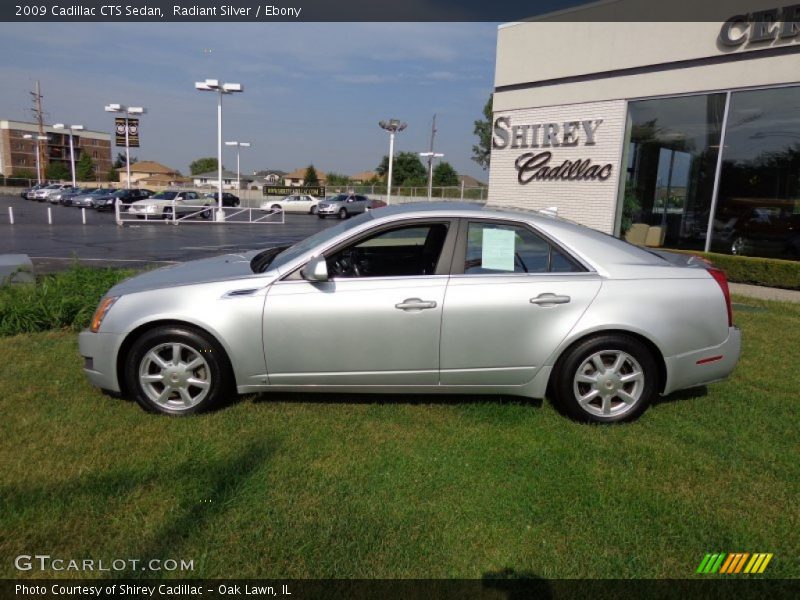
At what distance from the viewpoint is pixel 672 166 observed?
12656 millimetres

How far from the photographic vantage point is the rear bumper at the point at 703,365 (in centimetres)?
388

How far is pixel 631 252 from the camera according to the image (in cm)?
409

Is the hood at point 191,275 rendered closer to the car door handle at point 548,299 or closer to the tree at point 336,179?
the car door handle at point 548,299

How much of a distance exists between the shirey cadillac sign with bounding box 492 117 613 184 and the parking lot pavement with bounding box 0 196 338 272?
764 centimetres

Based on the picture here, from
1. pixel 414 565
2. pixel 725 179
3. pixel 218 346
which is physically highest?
pixel 725 179

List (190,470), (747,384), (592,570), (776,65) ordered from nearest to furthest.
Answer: (592,570)
(190,470)
(747,384)
(776,65)

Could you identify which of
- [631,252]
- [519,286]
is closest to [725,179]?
[631,252]

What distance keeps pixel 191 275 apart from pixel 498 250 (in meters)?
2.25

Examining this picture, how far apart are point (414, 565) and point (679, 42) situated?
12.8m

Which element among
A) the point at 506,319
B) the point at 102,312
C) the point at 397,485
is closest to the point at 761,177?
the point at 506,319

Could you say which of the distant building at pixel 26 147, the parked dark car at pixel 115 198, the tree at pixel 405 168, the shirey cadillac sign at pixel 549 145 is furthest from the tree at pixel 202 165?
the shirey cadillac sign at pixel 549 145

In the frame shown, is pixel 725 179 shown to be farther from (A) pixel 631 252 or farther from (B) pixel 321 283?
(B) pixel 321 283

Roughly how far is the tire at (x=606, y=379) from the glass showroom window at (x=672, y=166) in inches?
380

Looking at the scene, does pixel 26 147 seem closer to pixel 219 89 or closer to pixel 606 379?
pixel 219 89
